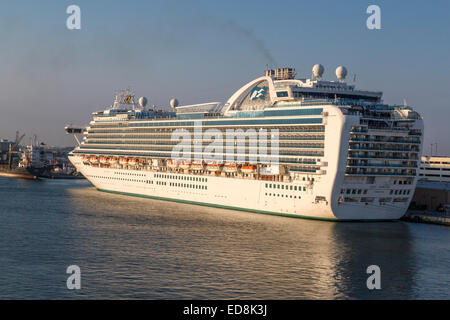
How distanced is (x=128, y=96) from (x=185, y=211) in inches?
1729

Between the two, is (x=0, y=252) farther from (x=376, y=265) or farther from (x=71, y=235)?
(x=376, y=265)

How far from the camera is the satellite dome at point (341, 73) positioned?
67.3 meters

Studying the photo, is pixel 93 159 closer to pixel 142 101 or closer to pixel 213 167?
pixel 142 101

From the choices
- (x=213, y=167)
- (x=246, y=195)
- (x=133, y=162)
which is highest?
(x=133, y=162)

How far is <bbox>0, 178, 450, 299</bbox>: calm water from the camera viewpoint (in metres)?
31.2

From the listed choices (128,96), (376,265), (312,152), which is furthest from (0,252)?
(128,96)

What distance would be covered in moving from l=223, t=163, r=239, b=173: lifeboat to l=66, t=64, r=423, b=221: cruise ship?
133 mm

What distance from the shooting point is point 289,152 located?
194 ft

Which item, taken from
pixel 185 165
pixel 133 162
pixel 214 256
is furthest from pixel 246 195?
→ pixel 133 162

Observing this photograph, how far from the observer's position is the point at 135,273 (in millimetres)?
33812

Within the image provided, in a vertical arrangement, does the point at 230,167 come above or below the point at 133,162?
below

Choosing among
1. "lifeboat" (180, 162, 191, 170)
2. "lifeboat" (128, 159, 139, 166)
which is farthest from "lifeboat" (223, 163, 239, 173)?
"lifeboat" (128, 159, 139, 166)

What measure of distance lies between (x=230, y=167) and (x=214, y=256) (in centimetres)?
2746
